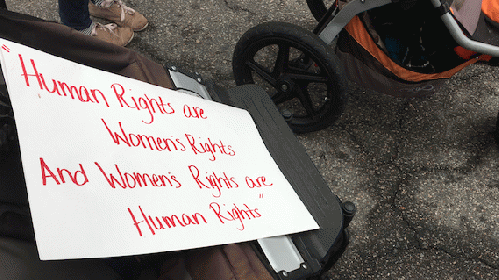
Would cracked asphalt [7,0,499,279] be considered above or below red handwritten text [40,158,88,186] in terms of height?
below

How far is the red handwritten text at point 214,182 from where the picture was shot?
0.67 meters

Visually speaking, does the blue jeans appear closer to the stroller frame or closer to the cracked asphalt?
the cracked asphalt

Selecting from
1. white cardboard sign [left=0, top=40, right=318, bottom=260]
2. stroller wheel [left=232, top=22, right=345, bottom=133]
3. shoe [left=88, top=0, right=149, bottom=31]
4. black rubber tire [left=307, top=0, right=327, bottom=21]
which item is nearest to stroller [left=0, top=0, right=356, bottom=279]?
white cardboard sign [left=0, top=40, right=318, bottom=260]

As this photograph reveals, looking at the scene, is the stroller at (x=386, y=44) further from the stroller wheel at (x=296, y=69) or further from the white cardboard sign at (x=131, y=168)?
the white cardboard sign at (x=131, y=168)

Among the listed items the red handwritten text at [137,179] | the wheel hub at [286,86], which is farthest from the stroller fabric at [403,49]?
the red handwritten text at [137,179]

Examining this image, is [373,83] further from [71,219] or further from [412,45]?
[71,219]

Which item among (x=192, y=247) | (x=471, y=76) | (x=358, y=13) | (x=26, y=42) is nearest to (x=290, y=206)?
(x=192, y=247)

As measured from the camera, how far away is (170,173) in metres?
0.64

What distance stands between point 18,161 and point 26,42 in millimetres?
220

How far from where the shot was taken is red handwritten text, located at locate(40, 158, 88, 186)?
0.50 m

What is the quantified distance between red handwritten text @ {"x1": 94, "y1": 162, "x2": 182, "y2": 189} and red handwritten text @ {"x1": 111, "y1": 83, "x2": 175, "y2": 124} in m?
0.11

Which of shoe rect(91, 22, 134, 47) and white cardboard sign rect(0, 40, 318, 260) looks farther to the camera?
shoe rect(91, 22, 134, 47)

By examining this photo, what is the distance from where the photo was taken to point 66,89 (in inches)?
23.5

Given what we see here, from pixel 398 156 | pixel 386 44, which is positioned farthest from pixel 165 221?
pixel 398 156
